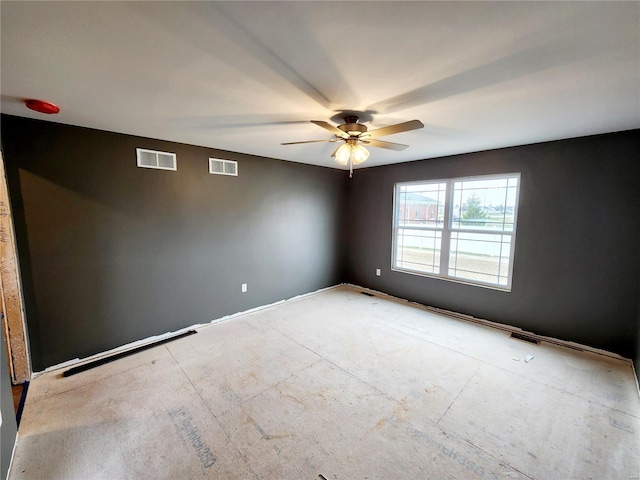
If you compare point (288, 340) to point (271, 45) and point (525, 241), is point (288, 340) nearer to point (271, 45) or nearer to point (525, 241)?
point (271, 45)

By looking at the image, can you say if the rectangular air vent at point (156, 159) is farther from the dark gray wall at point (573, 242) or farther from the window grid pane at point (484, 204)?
the window grid pane at point (484, 204)

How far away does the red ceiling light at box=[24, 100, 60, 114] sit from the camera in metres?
1.89

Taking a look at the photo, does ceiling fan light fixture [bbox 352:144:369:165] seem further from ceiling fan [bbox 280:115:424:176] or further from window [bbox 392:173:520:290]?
window [bbox 392:173:520:290]

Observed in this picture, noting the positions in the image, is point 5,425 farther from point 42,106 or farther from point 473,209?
point 473,209

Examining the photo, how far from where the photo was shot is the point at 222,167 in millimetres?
3449

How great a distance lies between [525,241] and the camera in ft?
10.5

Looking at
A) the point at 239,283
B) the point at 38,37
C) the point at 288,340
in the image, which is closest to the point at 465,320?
the point at 288,340

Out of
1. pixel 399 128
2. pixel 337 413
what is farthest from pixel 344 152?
pixel 337 413

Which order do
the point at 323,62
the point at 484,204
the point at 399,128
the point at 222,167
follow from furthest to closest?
the point at 484,204, the point at 222,167, the point at 399,128, the point at 323,62

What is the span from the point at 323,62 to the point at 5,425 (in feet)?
9.04

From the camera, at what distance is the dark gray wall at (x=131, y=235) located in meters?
2.35

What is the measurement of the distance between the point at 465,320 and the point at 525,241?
1284 millimetres

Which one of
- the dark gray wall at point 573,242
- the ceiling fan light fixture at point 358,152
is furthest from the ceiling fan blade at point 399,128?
the dark gray wall at point 573,242

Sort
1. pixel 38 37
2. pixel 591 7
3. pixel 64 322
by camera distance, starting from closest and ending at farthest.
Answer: pixel 591 7
pixel 38 37
pixel 64 322
